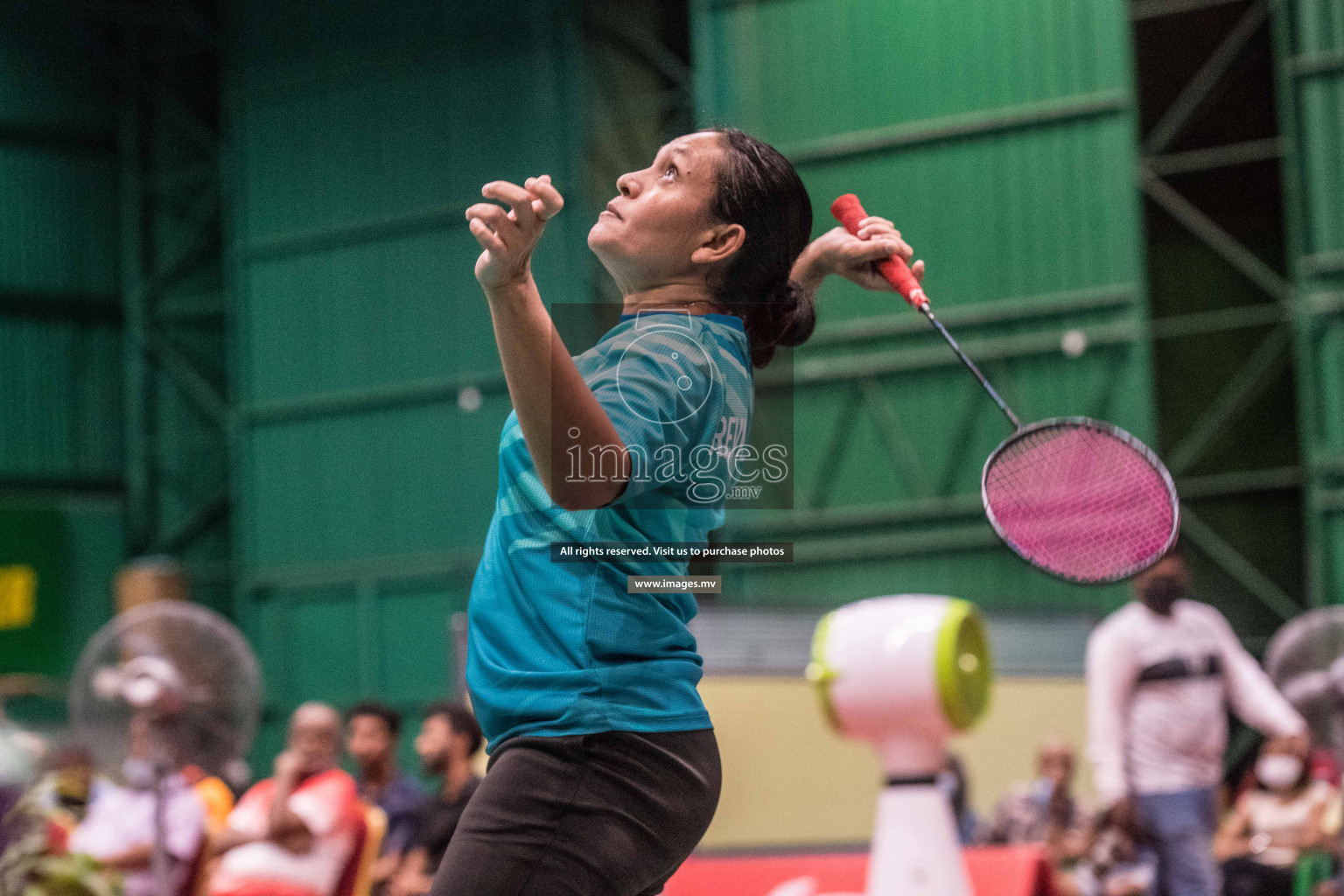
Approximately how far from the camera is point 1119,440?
2191 mm

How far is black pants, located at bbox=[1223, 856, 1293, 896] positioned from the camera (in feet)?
20.6

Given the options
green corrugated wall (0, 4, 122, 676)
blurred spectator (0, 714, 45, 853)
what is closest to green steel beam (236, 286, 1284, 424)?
green corrugated wall (0, 4, 122, 676)

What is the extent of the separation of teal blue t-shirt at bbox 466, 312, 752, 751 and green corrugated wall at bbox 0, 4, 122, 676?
1510 cm

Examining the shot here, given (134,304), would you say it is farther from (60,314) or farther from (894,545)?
(894,545)

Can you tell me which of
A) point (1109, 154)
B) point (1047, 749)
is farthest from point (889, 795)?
point (1109, 154)

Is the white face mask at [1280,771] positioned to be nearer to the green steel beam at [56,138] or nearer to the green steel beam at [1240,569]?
the green steel beam at [1240,569]

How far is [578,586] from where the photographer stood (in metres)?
1.71

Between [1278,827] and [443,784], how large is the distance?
3.37 meters

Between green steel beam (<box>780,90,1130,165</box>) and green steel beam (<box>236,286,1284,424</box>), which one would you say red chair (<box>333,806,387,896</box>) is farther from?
green steel beam (<box>780,90,1130,165</box>)

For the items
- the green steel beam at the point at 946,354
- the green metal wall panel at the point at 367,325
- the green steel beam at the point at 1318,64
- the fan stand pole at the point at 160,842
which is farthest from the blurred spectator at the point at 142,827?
the green steel beam at the point at 1318,64

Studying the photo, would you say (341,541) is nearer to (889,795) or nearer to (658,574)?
(889,795)

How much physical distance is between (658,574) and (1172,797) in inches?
158

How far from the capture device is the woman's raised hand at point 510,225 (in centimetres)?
155

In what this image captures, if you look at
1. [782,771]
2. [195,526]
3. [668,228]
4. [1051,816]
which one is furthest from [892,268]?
[195,526]
